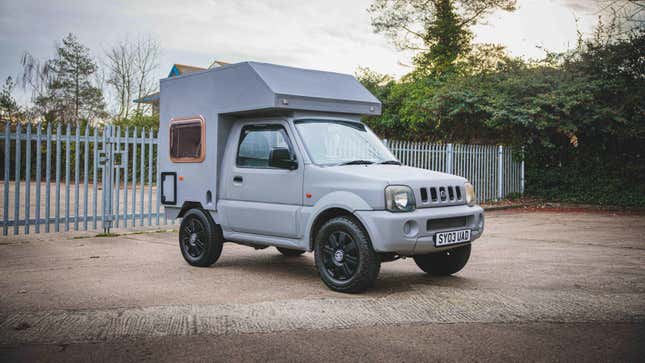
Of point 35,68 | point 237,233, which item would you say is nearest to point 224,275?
point 237,233

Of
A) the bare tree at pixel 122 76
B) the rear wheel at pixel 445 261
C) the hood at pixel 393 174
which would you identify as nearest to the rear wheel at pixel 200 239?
the hood at pixel 393 174

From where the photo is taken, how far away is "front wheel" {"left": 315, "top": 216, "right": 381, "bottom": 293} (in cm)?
597

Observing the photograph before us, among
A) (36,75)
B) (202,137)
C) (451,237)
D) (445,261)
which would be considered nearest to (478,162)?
(445,261)

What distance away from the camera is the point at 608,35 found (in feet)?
62.3

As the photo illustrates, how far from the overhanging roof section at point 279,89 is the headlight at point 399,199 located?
67.7 inches

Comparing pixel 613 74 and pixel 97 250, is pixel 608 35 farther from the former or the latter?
pixel 97 250

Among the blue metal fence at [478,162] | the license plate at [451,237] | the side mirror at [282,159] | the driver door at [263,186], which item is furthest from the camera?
the blue metal fence at [478,162]

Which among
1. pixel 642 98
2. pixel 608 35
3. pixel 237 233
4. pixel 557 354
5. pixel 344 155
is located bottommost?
pixel 557 354

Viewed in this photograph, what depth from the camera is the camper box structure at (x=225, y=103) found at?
23.2ft

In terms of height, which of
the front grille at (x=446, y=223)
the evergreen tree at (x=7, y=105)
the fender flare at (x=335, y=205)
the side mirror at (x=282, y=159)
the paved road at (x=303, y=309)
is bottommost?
the paved road at (x=303, y=309)

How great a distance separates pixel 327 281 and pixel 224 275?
5.38 feet

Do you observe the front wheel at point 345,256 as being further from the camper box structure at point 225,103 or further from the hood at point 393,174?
the camper box structure at point 225,103

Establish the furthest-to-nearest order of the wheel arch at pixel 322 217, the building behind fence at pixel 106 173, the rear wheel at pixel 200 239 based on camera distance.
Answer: the building behind fence at pixel 106 173 → the rear wheel at pixel 200 239 → the wheel arch at pixel 322 217

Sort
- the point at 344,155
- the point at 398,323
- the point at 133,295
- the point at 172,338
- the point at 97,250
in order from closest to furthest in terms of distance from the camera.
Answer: the point at 172,338 → the point at 398,323 → the point at 133,295 → the point at 344,155 → the point at 97,250
